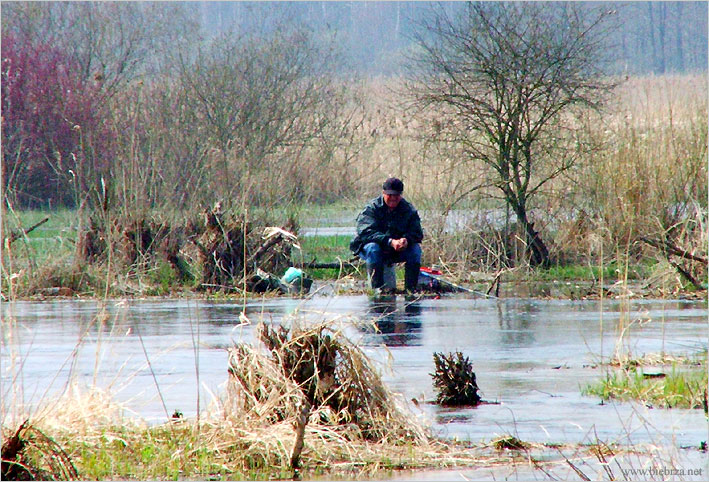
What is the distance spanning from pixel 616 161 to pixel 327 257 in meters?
4.70

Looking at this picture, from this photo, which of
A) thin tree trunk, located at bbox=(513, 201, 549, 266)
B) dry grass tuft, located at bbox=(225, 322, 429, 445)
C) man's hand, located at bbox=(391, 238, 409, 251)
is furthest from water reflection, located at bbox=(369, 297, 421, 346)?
thin tree trunk, located at bbox=(513, 201, 549, 266)

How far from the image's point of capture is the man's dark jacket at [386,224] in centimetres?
1427

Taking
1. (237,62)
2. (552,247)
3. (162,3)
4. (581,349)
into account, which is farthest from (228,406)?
(162,3)

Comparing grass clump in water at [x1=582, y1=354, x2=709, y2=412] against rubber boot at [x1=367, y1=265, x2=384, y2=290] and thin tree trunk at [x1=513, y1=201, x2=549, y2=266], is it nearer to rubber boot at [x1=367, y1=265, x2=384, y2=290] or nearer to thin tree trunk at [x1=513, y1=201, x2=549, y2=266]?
A: rubber boot at [x1=367, y1=265, x2=384, y2=290]

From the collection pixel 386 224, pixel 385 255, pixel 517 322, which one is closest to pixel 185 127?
pixel 386 224

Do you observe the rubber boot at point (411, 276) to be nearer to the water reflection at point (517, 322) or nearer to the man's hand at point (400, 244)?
the man's hand at point (400, 244)

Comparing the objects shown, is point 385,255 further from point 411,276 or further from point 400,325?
point 400,325

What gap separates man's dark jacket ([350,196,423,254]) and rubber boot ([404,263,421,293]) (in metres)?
0.29

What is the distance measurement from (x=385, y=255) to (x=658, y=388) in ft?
22.9

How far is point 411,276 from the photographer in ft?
47.4

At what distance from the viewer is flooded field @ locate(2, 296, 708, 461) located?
6.68m

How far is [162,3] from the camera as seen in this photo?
1865 inches

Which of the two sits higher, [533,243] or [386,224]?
[386,224]

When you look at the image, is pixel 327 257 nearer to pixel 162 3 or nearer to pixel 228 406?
pixel 228 406
